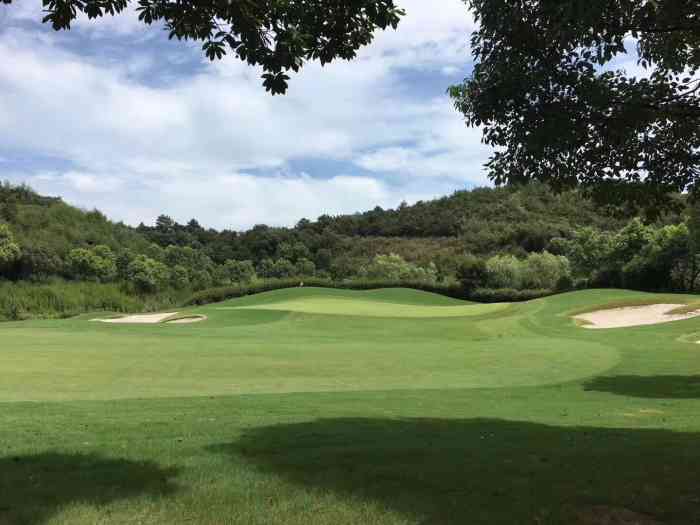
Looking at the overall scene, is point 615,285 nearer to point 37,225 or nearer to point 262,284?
point 262,284

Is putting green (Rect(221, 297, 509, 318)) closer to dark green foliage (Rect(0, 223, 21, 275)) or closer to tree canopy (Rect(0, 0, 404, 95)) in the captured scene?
tree canopy (Rect(0, 0, 404, 95))

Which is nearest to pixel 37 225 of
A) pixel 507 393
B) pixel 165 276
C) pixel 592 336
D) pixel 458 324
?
pixel 165 276

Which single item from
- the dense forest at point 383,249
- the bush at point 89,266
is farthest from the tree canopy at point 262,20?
the bush at point 89,266

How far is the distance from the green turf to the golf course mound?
15447 millimetres

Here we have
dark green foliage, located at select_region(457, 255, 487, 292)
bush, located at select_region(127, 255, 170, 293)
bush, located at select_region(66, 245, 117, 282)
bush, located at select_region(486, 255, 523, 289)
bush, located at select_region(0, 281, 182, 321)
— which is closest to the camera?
dark green foliage, located at select_region(457, 255, 487, 292)

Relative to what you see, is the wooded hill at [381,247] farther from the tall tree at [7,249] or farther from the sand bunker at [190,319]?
the sand bunker at [190,319]

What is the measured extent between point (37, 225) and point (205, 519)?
288 feet

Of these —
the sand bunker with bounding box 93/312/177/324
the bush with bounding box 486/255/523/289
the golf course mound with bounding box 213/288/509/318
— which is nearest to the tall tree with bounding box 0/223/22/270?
the sand bunker with bounding box 93/312/177/324

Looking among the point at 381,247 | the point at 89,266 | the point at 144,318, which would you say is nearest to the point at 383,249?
the point at 381,247

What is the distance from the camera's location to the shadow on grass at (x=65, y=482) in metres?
5.10

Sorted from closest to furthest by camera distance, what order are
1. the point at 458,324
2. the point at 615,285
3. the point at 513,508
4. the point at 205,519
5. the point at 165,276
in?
the point at 205,519, the point at 513,508, the point at 458,324, the point at 615,285, the point at 165,276

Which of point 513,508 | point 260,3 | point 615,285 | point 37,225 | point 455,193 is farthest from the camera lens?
point 455,193

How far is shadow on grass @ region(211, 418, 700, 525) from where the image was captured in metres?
5.23

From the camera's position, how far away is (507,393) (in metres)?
14.4
